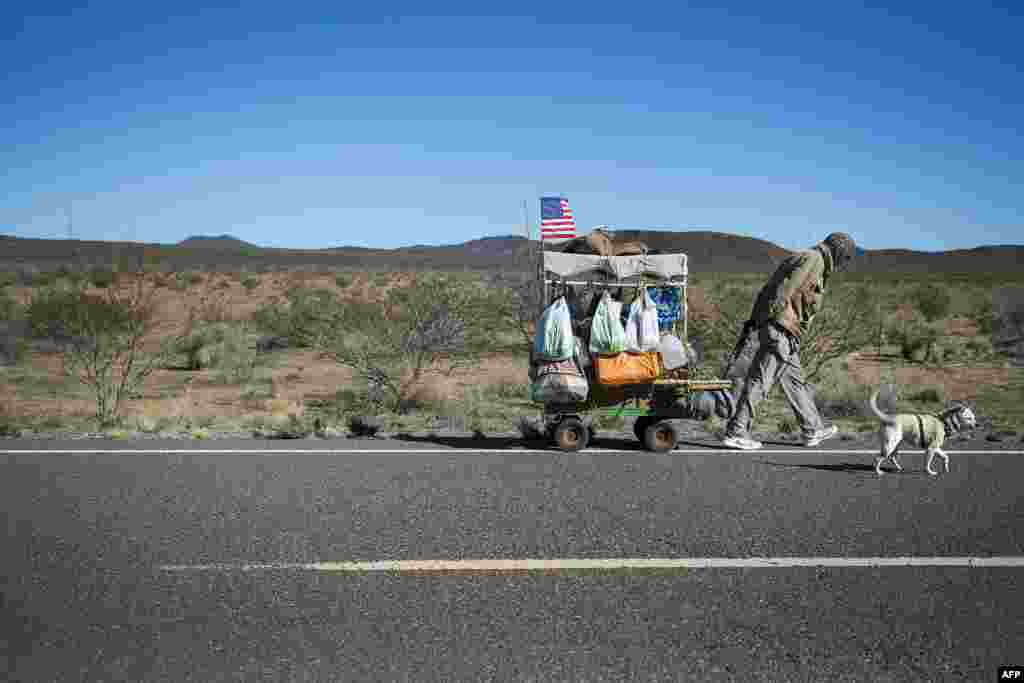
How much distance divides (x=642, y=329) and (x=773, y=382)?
1.49 m

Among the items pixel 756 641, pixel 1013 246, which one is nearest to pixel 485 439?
pixel 756 641

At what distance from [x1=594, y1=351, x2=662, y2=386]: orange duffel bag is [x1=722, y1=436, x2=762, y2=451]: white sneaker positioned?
3.23ft

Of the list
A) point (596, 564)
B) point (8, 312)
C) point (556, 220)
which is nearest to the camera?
point (596, 564)

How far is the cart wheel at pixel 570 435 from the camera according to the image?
346 inches

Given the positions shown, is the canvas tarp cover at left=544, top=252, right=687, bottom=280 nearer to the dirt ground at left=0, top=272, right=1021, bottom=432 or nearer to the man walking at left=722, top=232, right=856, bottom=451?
the man walking at left=722, top=232, right=856, bottom=451

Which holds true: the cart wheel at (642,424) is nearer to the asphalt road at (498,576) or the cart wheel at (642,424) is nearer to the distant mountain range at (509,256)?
the asphalt road at (498,576)

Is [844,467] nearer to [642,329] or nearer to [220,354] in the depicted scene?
[642,329]

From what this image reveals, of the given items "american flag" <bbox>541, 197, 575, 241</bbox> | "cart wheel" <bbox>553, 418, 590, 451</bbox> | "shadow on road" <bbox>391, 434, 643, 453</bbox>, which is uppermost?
"american flag" <bbox>541, 197, 575, 241</bbox>

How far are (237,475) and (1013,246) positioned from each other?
174040mm

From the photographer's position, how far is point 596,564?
533cm

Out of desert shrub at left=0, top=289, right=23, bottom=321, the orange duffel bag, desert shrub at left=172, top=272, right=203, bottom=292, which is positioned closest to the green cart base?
the orange duffel bag

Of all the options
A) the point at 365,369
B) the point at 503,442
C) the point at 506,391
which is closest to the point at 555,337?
the point at 503,442

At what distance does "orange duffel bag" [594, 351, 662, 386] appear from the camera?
9148 mm

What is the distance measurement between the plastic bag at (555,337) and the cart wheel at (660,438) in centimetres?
111
